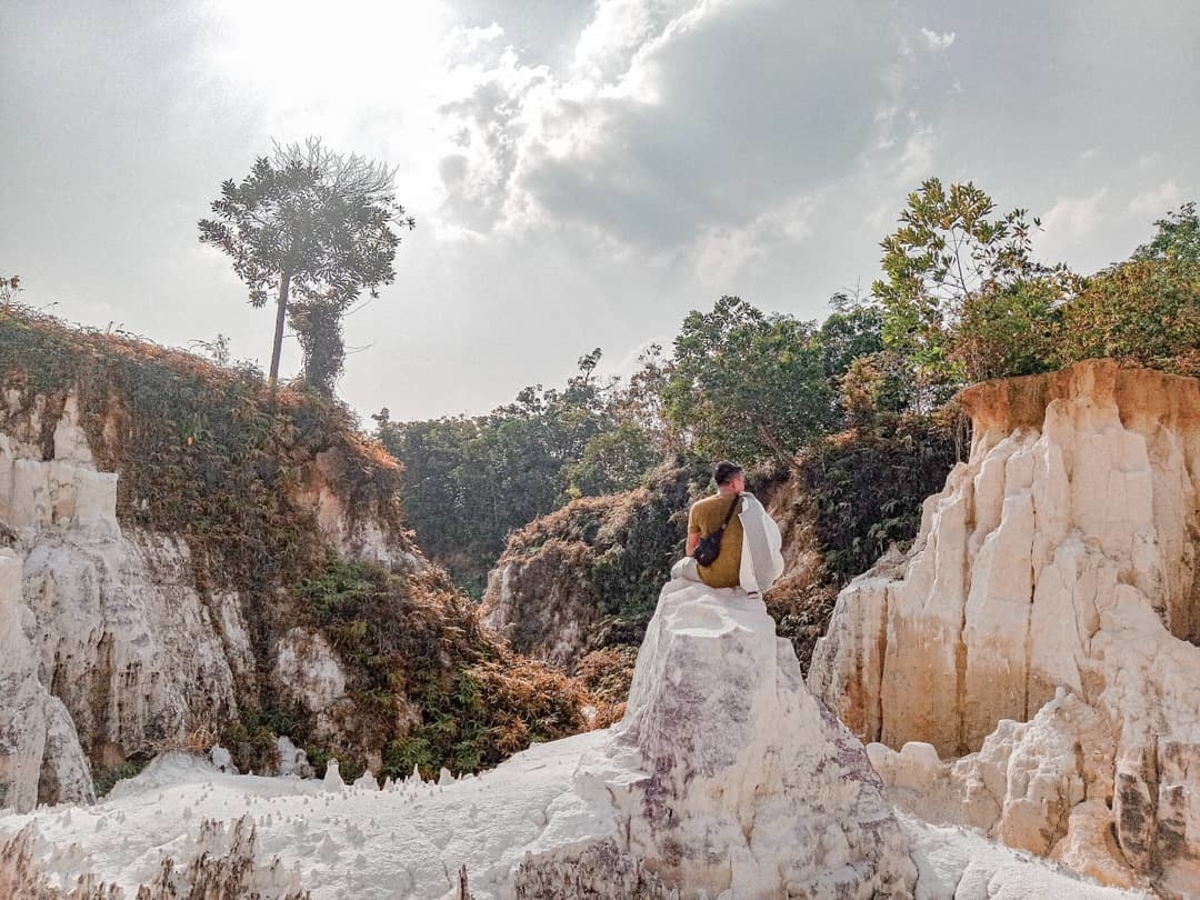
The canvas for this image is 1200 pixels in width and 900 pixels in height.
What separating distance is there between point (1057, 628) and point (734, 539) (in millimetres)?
5420

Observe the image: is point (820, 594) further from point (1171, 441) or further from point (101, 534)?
point (101, 534)

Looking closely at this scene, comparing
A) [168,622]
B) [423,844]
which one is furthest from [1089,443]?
[168,622]

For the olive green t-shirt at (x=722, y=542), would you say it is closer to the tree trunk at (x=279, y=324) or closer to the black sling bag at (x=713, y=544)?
the black sling bag at (x=713, y=544)

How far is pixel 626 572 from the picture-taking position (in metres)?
21.1

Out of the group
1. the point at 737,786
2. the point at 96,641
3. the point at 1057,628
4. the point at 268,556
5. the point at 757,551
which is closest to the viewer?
the point at 737,786

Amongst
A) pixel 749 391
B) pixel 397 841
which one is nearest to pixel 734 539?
pixel 397 841

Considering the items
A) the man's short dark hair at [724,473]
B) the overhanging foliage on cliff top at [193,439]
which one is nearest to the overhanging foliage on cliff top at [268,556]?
the overhanging foliage on cliff top at [193,439]

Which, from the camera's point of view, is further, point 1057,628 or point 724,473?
point 1057,628

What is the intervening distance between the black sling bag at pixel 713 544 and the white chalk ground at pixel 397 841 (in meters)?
2.00

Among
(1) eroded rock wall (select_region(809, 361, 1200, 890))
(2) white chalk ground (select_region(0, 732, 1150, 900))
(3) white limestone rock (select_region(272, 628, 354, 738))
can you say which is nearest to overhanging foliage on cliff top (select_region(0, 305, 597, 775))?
(3) white limestone rock (select_region(272, 628, 354, 738))

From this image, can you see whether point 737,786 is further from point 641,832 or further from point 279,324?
point 279,324

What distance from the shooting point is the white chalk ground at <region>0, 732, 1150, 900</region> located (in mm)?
4523

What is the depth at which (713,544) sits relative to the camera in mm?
6141

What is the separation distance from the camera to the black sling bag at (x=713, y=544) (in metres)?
6.14
